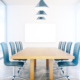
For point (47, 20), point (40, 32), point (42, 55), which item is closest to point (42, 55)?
point (42, 55)

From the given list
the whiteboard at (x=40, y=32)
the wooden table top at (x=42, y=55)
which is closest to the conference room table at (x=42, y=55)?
the wooden table top at (x=42, y=55)

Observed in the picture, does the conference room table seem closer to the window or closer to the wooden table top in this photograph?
the wooden table top

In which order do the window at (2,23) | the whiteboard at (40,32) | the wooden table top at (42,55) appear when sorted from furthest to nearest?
1. the whiteboard at (40,32)
2. the window at (2,23)
3. the wooden table top at (42,55)

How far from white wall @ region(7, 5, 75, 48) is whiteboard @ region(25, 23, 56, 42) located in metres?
0.31

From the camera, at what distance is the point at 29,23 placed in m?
8.09

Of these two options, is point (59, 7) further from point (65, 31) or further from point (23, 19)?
point (23, 19)

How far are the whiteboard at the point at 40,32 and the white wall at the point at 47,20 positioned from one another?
309 millimetres

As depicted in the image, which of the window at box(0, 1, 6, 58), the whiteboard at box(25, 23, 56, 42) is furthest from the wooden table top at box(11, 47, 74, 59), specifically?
the whiteboard at box(25, 23, 56, 42)

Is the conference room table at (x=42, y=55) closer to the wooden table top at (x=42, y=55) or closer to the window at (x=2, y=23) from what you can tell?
the wooden table top at (x=42, y=55)

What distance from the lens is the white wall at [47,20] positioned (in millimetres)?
8102

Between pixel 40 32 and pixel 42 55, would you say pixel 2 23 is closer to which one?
pixel 40 32

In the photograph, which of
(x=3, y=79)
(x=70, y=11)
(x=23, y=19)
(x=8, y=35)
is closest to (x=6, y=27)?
(x=8, y=35)

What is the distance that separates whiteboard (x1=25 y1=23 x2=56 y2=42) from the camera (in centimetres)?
809

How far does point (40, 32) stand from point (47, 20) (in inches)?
42.0
